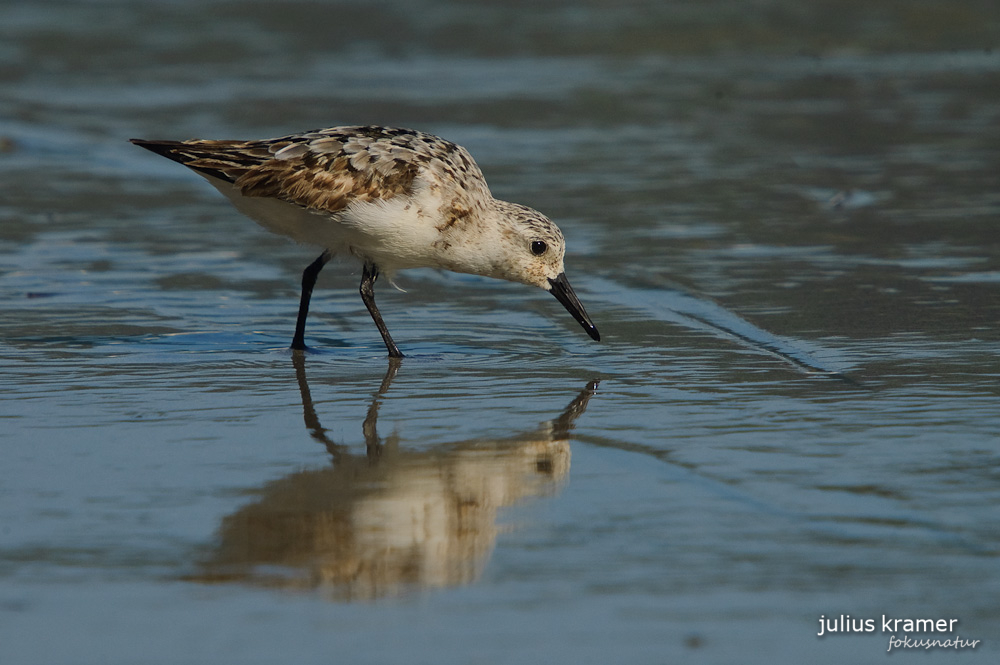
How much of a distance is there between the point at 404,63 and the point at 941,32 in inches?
262

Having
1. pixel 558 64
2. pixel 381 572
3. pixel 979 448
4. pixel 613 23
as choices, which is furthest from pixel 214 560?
pixel 613 23

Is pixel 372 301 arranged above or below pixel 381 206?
below

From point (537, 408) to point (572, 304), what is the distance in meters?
1.41

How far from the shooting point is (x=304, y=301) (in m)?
6.53

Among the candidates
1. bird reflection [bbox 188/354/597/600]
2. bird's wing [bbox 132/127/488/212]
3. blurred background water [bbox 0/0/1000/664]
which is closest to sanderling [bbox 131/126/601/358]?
bird's wing [bbox 132/127/488/212]

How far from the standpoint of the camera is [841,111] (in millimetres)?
12906

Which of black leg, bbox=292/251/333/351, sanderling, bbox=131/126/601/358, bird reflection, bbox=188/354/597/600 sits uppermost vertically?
sanderling, bbox=131/126/601/358

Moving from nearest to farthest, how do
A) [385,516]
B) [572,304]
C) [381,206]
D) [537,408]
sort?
[385,516]
[537,408]
[381,206]
[572,304]

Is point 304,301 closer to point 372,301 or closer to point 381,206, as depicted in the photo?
point 372,301

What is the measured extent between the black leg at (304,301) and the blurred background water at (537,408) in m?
0.13

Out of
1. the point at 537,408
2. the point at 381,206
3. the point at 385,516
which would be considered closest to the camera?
the point at 385,516

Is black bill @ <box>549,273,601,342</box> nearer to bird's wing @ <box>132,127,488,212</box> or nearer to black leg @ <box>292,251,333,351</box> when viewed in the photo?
bird's wing @ <box>132,127,488,212</box>

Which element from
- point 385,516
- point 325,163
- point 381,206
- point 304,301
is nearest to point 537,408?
point 385,516

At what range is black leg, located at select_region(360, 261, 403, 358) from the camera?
20.2 ft
